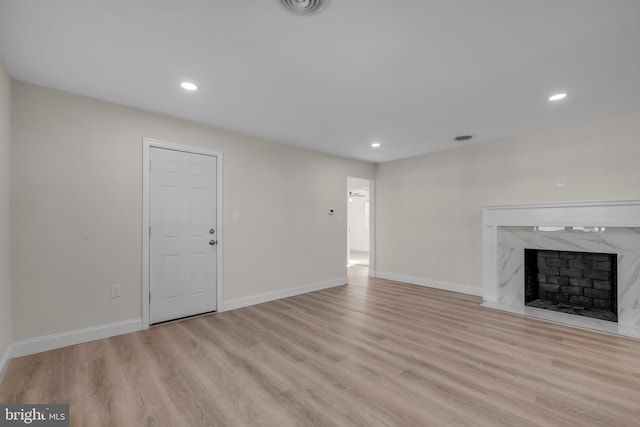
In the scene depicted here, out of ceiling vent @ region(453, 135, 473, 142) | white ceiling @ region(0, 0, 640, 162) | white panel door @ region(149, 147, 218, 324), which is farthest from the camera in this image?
ceiling vent @ region(453, 135, 473, 142)

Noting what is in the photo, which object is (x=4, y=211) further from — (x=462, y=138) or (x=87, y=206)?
(x=462, y=138)

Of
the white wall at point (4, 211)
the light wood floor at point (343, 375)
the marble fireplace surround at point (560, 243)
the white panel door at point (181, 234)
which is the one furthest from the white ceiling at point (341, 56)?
the light wood floor at point (343, 375)

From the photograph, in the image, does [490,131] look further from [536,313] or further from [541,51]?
[536,313]

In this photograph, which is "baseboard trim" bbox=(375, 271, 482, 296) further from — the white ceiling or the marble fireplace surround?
the white ceiling

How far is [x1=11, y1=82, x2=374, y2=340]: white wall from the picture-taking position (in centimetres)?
254

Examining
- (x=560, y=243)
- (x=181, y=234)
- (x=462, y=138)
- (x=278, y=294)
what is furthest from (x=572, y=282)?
(x=181, y=234)

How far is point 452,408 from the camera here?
6.00ft

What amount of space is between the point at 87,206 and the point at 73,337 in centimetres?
128

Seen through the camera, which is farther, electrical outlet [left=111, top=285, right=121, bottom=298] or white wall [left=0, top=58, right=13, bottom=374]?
electrical outlet [left=111, top=285, right=121, bottom=298]

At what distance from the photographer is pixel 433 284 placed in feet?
16.6

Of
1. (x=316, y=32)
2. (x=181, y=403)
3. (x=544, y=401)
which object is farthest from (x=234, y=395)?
(x=316, y=32)

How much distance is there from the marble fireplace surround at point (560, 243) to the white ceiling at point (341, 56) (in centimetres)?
117

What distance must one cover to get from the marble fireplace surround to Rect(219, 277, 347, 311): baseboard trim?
2420 millimetres

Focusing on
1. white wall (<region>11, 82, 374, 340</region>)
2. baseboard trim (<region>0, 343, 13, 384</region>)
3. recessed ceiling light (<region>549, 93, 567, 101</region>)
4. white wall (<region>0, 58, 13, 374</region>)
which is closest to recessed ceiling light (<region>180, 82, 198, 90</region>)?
white wall (<region>11, 82, 374, 340</region>)
